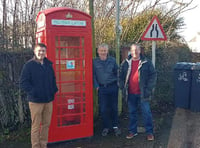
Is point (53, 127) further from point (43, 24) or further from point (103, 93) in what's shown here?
point (43, 24)

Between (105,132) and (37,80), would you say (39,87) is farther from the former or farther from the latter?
(105,132)

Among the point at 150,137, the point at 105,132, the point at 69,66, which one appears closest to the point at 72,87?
the point at 69,66

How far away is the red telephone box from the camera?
13.3 ft

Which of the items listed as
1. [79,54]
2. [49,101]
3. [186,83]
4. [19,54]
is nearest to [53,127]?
[49,101]

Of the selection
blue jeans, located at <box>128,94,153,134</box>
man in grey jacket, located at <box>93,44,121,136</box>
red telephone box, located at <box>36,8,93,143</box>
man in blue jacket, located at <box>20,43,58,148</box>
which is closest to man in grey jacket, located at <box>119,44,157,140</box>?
blue jeans, located at <box>128,94,153,134</box>

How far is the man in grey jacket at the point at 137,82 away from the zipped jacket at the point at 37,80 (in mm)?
1587

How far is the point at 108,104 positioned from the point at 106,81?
567 mm

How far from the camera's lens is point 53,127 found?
4336 millimetres

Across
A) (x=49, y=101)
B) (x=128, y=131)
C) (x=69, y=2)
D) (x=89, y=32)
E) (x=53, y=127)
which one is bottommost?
(x=128, y=131)

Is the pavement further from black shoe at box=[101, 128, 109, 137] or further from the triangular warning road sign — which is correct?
the triangular warning road sign

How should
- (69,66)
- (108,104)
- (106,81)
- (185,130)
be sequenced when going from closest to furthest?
(69,66) < (106,81) < (108,104) < (185,130)

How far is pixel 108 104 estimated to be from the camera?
4.85 meters

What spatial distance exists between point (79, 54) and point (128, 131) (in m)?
2.11

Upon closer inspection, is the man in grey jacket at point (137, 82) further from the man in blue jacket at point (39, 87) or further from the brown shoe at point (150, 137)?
the man in blue jacket at point (39, 87)
